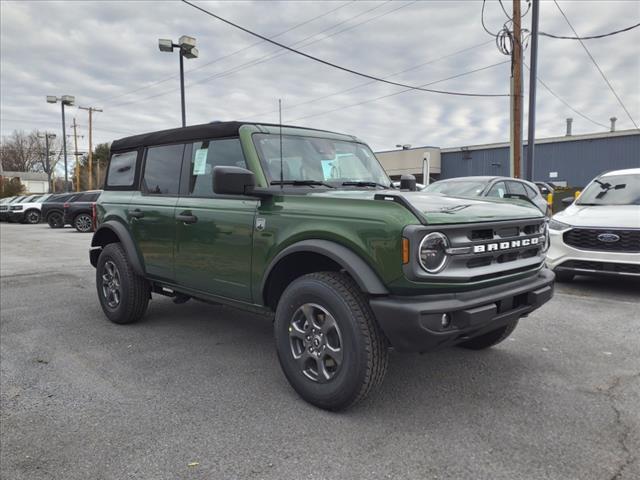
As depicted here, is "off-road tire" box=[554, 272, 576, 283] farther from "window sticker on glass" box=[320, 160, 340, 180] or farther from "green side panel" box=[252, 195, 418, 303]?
"green side panel" box=[252, 195, 418, 303]

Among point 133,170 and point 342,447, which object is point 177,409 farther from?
point 133,170

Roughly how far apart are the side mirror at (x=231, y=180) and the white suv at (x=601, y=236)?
484 cm

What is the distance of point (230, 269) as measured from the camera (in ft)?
12.3

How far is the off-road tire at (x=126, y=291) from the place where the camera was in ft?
16.0

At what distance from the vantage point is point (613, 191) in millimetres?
7234

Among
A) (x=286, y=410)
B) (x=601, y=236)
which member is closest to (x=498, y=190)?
(x=601, y=236)

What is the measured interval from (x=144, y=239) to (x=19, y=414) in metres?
1.94

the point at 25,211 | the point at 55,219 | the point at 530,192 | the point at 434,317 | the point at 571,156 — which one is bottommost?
the point at 434,317

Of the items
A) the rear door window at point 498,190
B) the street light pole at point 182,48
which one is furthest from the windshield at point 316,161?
the street light pole at point 182,48

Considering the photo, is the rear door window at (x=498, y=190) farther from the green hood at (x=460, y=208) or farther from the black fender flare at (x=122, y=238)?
the black fender flare at (x=122, y=238)

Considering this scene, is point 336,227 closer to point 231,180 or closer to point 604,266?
point 231,180

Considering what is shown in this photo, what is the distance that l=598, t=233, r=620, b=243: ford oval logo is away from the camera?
20.1 ft

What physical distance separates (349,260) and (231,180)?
37.4 inches

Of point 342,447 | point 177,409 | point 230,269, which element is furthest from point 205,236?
point 342,447
